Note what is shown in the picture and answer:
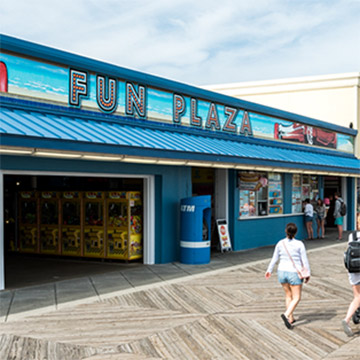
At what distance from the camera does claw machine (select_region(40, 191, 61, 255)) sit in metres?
14.2

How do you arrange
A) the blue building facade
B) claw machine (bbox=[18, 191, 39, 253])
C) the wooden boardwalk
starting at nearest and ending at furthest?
1. the wooden boardwalk
2. the blue building facade
3. claw machine (bbox=[18, 191, 39, 253])

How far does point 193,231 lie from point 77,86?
15.4 feet

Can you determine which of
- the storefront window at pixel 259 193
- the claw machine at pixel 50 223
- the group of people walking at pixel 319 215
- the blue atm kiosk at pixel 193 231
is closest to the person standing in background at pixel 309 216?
the group of people walking at pixel 319 215

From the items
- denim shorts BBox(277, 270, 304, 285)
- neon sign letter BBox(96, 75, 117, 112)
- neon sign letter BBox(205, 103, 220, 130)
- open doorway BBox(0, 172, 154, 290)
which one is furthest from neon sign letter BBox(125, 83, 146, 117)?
denim shorts BBox(277, 270, 304, 285)

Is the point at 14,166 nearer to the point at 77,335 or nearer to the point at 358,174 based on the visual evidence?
the point at 77,335

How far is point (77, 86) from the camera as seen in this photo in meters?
11.0

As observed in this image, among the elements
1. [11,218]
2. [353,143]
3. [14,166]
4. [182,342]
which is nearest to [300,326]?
[182,342]

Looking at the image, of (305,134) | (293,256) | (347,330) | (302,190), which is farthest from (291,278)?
(305,134)

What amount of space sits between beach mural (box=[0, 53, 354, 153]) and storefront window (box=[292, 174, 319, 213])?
2.13 m

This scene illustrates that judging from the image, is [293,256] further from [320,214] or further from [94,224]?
[320,214]

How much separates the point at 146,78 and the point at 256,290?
240 inches

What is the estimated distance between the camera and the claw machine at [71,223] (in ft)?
45.4

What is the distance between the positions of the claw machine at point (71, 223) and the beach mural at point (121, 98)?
3295 millimetres

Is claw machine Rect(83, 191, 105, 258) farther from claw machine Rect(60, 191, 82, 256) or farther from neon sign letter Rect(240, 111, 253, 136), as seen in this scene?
neon sign letter Rect(240, 111, 253, 136)
